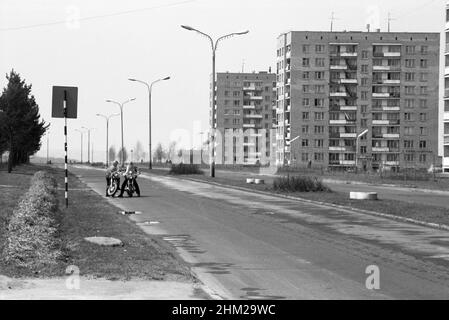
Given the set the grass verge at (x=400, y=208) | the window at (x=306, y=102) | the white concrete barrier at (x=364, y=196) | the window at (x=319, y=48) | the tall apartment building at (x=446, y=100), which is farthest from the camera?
the window at (x=319, y=48)

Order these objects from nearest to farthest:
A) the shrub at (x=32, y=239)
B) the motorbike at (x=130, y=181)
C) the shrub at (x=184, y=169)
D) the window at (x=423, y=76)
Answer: the shrub at (x=32, y=239), the motorbike at (x=130, y=181), the shrub at (x=184, y=169), the window at (x=423, y=76)

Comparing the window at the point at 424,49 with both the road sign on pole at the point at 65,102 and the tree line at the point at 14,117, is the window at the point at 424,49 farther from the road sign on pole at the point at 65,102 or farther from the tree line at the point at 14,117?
the road sign on pole at the point at 65,102

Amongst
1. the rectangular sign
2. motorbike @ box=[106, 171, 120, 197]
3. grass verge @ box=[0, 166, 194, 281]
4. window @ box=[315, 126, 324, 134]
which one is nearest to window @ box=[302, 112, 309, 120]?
window @ box=[315, 126, 324, 134]

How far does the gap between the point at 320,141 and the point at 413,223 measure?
102 meters

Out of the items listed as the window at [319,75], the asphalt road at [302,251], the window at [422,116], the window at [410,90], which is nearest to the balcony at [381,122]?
the window at [422,116]

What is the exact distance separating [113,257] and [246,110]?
157 meters

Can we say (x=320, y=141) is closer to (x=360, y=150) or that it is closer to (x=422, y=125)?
(x=360, y=150)

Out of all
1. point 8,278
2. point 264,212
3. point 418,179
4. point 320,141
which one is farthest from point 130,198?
point 320,141

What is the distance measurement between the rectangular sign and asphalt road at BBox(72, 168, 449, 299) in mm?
3692

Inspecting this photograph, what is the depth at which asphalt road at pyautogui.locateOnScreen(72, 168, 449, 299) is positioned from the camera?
28.0 ft

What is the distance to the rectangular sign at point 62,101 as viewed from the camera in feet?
62.7

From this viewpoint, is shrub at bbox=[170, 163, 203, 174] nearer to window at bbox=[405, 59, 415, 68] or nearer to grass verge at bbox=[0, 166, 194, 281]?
grass verge at bbox=[0, 166, 194, 281]

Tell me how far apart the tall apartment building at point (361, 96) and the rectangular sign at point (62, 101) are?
326 ft
